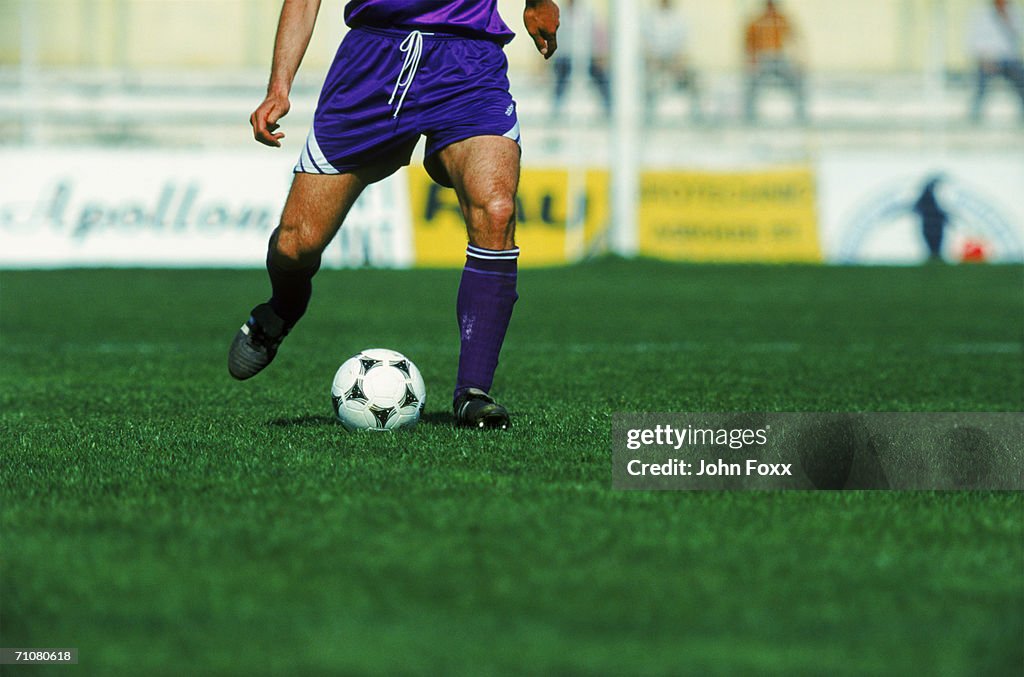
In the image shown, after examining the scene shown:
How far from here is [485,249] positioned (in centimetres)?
474

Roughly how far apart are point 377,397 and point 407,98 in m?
Answer: 0.91

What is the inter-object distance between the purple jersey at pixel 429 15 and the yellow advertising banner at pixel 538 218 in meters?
10.1

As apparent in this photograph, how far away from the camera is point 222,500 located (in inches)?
133

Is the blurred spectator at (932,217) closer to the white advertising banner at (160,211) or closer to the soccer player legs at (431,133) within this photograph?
the white advertising banner at (160,211)

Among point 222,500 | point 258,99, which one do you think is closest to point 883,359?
point 222,500

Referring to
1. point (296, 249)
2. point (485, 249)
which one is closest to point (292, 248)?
point (296, 249)

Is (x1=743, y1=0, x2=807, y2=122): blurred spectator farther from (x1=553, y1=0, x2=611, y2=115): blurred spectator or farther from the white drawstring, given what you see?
the white drawstring

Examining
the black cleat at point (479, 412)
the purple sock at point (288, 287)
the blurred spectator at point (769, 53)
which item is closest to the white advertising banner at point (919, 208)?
the blurred spectator at point (769, 53)

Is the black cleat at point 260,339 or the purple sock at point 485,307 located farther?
the black cleat at point 260,339

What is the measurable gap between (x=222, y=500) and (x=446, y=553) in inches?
28.6

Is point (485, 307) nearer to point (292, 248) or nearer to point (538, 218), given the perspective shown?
point (292, 248)

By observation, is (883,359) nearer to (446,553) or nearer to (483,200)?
(483,200)

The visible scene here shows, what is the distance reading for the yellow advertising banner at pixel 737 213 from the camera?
15797mm

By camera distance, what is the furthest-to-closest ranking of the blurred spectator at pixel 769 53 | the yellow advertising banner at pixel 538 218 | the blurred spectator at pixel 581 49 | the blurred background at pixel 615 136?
1. the blurred spectator at pixel 769 53
2. the blurred spectator at pixel 581 49
3. the yellow advertising banner at pixel 538 218
4. the blurred background at pixel 615 136
